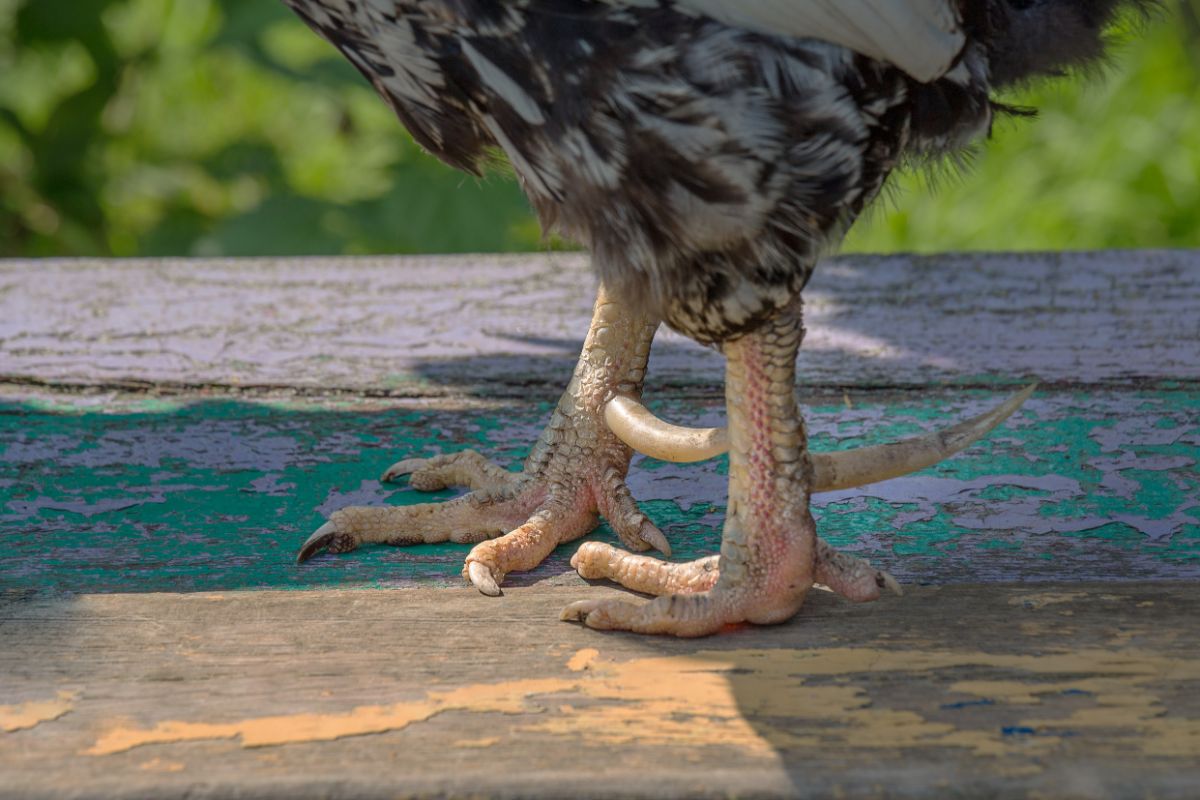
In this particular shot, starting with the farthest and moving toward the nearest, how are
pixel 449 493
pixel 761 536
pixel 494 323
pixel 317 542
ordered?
pixel 494 323 < pixel 449 493 < pixel 317 542 < pixel 761 536

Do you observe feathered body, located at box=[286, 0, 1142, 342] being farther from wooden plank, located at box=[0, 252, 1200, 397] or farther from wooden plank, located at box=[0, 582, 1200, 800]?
wooden plank, located at box=[0, 252, 1200, 397]

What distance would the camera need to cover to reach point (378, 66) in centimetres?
190

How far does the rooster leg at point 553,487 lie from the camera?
6.81 feet

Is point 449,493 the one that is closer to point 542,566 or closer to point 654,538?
point 542,566

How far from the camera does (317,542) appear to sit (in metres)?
2.03

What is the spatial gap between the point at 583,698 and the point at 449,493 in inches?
30.0

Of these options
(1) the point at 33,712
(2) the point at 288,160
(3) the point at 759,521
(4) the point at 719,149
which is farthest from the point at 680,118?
(2) the point at 288,160

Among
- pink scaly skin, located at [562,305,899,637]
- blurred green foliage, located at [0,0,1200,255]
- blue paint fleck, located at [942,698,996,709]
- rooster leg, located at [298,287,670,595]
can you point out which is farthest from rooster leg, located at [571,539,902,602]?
blurred green foliage, located at [0,0,1200,255]

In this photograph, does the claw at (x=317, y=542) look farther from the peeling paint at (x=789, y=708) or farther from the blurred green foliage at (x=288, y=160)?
the blurred green foliage at (x=288, y=160)

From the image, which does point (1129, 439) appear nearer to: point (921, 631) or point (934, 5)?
point (921, 631)

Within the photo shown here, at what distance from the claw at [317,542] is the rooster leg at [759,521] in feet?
1.38

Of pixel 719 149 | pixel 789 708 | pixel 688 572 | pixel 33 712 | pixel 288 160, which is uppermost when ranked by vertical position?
pixel 288 160

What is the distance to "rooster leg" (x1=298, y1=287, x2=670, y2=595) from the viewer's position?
207cm

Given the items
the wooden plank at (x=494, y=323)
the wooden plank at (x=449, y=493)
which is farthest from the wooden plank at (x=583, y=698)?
Result: the wooden plank at (x=494, y=323)
